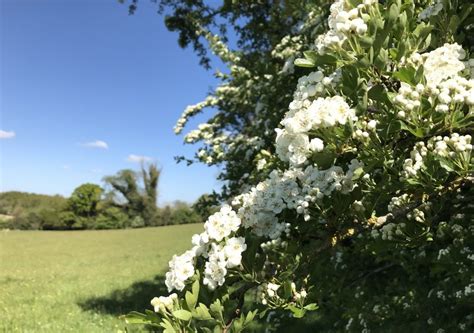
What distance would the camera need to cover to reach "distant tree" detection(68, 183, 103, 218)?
A: 153 feet

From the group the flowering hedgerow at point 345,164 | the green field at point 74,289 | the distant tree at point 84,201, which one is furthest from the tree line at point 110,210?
the flowering hedgerow at point 345,164

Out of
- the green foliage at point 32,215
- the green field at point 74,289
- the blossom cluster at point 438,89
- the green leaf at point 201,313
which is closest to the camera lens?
the blossom cluster at point 438,89

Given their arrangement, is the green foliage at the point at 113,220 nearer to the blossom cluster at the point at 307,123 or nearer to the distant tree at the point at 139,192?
the distant tree at the point at 139,192

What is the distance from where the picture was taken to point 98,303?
8.77 metres

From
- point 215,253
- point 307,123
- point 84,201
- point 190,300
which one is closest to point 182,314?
point 190,300

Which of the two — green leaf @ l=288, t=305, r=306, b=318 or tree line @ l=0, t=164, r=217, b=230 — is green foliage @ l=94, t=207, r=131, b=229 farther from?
green leaf @ l=288, t=305, r=306, b=318

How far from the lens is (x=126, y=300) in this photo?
9.06 metres

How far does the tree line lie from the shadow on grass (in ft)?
110

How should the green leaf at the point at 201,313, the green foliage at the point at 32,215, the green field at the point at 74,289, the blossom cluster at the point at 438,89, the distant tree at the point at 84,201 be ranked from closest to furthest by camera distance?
the blossom cluster at the point at 438,89, the green leaf at the point at 201,313, the green field at the point at 74,289, the green foliage at the point at 32,215, the distant tree at the point at 84,201

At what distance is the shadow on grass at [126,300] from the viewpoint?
8023 mm

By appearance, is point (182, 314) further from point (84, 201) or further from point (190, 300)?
point (84, 201)

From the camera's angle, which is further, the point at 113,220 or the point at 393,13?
the point at 113,220

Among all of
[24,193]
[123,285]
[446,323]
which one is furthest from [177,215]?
[446,323]

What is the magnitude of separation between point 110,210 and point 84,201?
2.89 m
